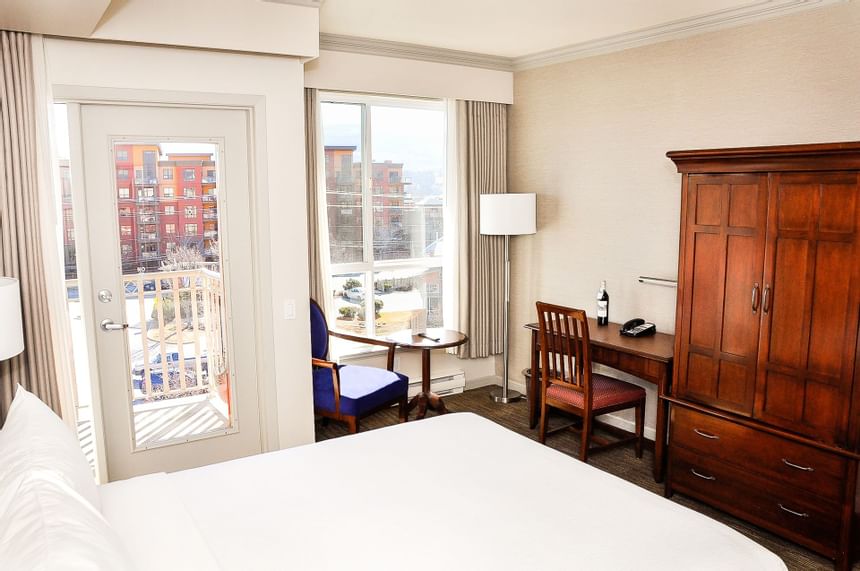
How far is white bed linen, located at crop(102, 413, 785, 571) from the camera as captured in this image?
194 cm

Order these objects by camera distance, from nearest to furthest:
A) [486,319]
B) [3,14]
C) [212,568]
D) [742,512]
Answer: [212,568]
[3,14]
[742,512]
[486,319]

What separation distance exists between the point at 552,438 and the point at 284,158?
2600 mm

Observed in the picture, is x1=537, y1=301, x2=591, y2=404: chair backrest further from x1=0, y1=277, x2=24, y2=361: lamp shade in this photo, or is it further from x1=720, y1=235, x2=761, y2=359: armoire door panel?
x1=0, y1=277, x2=24, y2=361: lamp shade

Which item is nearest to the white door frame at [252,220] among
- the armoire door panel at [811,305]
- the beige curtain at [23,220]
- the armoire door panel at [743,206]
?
the beige curtain at [23,220]

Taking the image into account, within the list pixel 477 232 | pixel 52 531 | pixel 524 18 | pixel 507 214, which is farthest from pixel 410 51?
pixel 52 531

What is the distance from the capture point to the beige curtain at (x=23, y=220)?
3.11 meters

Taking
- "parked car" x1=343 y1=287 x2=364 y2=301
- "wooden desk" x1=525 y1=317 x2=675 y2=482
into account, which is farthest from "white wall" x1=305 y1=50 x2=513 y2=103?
"wooden desk" x1=525 y1=317 x2=675 y2=482

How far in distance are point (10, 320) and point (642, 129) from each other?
3.78m

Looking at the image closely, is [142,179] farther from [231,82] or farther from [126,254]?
[231,82]

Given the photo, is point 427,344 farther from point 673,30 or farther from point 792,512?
point 673,30

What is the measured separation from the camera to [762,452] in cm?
327

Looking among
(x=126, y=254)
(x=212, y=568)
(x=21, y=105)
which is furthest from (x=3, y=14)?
(x=212, y=568)

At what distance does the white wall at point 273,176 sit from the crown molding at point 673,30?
212 cm

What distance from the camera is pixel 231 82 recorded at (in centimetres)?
361
